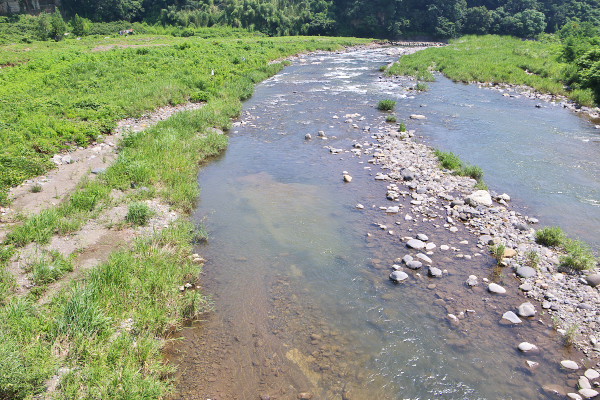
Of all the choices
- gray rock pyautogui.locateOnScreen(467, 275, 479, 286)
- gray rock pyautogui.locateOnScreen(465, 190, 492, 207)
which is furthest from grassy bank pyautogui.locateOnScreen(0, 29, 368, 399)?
gray rock pyautogui.locateOnScreen(465, 190, 492, 207)

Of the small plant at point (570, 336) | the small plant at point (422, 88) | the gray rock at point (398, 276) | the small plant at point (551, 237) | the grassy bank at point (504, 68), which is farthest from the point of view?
the small plant at point (422, 88)

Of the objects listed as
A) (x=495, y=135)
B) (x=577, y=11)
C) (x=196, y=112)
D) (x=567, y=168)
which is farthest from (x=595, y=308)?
(x=577, y=11)

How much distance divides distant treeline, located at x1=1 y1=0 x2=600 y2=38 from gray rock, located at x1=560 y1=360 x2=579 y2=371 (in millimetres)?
79945

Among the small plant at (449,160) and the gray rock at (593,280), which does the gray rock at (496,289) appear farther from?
the small plant at (449,160)

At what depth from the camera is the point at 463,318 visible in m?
7.76

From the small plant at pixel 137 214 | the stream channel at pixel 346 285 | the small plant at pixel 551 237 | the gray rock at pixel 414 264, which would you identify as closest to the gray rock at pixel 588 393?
the stream channel at pixel 346 285

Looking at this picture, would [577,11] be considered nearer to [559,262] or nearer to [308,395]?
[559,262]

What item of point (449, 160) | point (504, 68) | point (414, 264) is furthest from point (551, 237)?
point (504, 68)

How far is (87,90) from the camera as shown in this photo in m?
21.8

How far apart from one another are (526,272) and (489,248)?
115 cm

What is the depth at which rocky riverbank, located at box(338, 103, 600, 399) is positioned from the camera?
7512mm

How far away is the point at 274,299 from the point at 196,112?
14.5 metres

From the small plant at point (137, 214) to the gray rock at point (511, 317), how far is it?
9.23 m

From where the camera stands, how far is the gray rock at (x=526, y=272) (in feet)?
29.0
